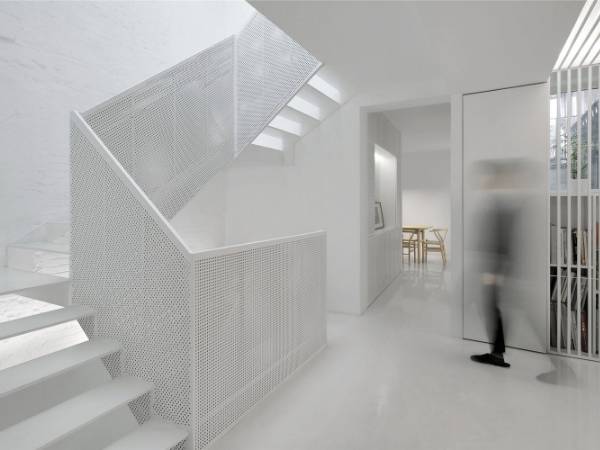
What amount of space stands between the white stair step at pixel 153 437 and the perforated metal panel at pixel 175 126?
6.14 feet

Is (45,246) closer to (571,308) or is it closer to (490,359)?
(490,359)

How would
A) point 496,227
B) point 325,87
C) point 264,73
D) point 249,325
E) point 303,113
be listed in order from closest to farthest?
1. point 249,325
2. point 496,227
3. point 264,73
4. point 325,87
5. point 303,113

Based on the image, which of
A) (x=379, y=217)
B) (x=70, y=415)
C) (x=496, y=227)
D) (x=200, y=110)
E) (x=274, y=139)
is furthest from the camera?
(x=379, y=217)

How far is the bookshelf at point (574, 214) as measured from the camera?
3.08m

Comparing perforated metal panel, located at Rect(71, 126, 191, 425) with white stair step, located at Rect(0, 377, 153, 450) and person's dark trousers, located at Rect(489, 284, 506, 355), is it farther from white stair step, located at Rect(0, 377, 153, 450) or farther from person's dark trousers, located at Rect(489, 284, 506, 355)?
person's dark trousers, located at Rect(489, 284, 506, 355)

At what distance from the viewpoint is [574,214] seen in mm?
3375

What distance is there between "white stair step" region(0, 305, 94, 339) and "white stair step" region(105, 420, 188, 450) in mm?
794

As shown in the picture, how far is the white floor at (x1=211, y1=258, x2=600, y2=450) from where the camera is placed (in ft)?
6.61

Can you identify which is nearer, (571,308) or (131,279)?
(131,279)

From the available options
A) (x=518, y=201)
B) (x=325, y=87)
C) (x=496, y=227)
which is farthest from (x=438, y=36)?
(x=496, y=227)

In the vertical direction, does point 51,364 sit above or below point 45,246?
below

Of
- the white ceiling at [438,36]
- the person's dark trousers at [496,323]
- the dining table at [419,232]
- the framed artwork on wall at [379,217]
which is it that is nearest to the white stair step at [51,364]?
the white ceiling at [438,36]

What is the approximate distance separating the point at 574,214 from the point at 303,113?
2.94 meters

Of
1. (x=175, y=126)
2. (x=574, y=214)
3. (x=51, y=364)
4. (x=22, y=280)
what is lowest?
(x=51, y=364)
